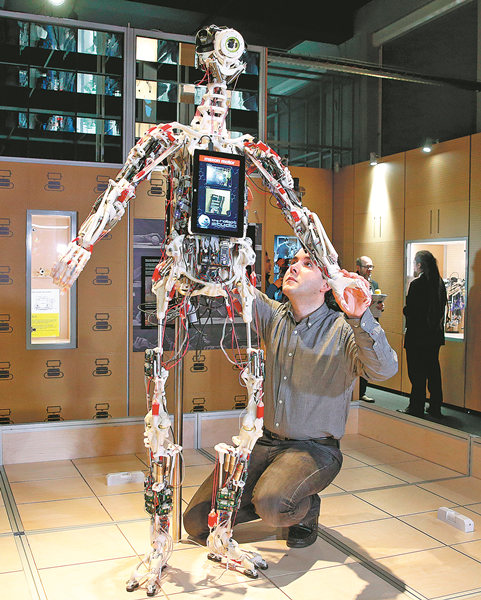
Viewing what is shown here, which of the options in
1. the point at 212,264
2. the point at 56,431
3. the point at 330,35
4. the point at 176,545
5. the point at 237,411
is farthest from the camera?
the point at 330,35

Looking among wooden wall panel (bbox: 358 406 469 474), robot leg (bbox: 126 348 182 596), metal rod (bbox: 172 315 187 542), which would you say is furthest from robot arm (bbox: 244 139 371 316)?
wooden wall panel (bbox: 358 406 469 474)

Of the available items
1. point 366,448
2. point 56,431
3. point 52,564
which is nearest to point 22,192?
point 56,431

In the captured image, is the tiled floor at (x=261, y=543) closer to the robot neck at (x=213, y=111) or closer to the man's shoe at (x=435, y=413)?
the man's shoe at (x=435, y=413)

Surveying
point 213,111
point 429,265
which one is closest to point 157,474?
point 213,111

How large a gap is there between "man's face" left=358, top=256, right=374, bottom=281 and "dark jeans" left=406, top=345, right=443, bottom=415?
0.77 metres

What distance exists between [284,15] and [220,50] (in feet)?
15.9

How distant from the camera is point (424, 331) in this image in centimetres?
552

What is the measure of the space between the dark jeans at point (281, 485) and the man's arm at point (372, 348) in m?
0.47

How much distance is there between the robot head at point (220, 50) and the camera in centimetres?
282

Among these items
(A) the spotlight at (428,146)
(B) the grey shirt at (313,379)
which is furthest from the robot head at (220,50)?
(A) the spotlight at (428,146)

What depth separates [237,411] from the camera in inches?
198

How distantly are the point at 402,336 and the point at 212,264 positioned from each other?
3235 mm

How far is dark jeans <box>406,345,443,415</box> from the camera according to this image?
532 centimetres

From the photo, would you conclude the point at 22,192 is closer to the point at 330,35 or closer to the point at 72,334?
the point at 72,334
